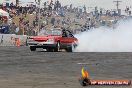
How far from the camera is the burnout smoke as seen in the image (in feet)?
108

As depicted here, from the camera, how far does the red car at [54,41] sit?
28.1 m

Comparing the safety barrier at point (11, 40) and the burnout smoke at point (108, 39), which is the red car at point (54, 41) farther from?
the safety barrier at point (11, 40)

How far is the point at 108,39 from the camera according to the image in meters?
34.2

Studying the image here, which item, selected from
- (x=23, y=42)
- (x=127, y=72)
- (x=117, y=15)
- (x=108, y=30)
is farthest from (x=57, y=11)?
(x=127, y=72)

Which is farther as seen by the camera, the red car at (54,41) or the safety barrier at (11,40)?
the safety barrier at (11,40)

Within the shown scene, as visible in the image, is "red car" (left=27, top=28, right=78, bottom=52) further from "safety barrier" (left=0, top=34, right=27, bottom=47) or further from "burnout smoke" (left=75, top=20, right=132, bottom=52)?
"safety barrier" (left=0, top=34, right=27, bottom=47)

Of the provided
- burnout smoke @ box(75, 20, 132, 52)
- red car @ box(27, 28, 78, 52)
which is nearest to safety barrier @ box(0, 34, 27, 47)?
burnout smoke @ box(75, 20, 132, 52)

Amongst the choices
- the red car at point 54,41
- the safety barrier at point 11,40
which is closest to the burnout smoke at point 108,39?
the red car at point 54,41

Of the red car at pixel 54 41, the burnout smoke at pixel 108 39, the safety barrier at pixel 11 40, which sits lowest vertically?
the safety barrier at pixel 11 40

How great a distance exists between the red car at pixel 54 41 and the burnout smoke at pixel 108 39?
220cm

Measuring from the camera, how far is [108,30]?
35.7m

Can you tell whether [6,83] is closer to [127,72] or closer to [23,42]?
[127,72]

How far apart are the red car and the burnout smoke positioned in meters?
2.20

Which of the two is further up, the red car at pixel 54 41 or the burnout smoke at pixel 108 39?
the red car at pixel 54 41
